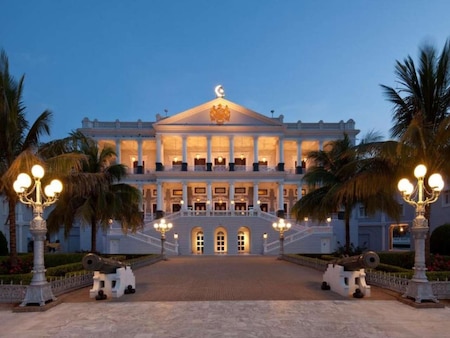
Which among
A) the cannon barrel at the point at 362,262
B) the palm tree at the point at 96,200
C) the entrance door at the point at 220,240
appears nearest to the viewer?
the cannon barrel at the point at 362,262

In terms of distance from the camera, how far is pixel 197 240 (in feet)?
121

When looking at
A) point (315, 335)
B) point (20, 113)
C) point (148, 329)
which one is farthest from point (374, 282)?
point (20, 113)

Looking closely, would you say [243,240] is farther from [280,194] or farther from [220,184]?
[220,184]

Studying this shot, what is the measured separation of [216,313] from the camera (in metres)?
9.38

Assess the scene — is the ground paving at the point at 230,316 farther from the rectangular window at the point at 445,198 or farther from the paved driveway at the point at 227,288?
the rectangular window at the point at 445,198

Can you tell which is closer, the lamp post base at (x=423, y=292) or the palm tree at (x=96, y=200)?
the lamp post base at (x=423, y=292)

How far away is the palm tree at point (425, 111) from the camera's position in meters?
12.4

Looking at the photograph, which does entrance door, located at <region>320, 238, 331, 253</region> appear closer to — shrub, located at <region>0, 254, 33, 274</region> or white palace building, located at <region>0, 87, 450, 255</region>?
white palace building, located at <region>0, 87, 450, 255</region>

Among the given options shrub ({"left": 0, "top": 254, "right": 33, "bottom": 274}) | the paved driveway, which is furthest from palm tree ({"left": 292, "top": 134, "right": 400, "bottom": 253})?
shrub ({"left": 0, "top": 254, "right": 33, "bottom": 274})

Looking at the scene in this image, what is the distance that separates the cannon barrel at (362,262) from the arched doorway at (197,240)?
2533 cm

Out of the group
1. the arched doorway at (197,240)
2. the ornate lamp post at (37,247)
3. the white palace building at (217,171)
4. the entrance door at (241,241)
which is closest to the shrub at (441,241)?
the white palace building at (217,171)

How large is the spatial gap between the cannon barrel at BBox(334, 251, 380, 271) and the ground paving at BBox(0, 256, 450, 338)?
3.43 feet

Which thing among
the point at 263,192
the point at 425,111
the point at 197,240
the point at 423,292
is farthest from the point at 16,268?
the point at 263,192

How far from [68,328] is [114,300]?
3.09 meters
